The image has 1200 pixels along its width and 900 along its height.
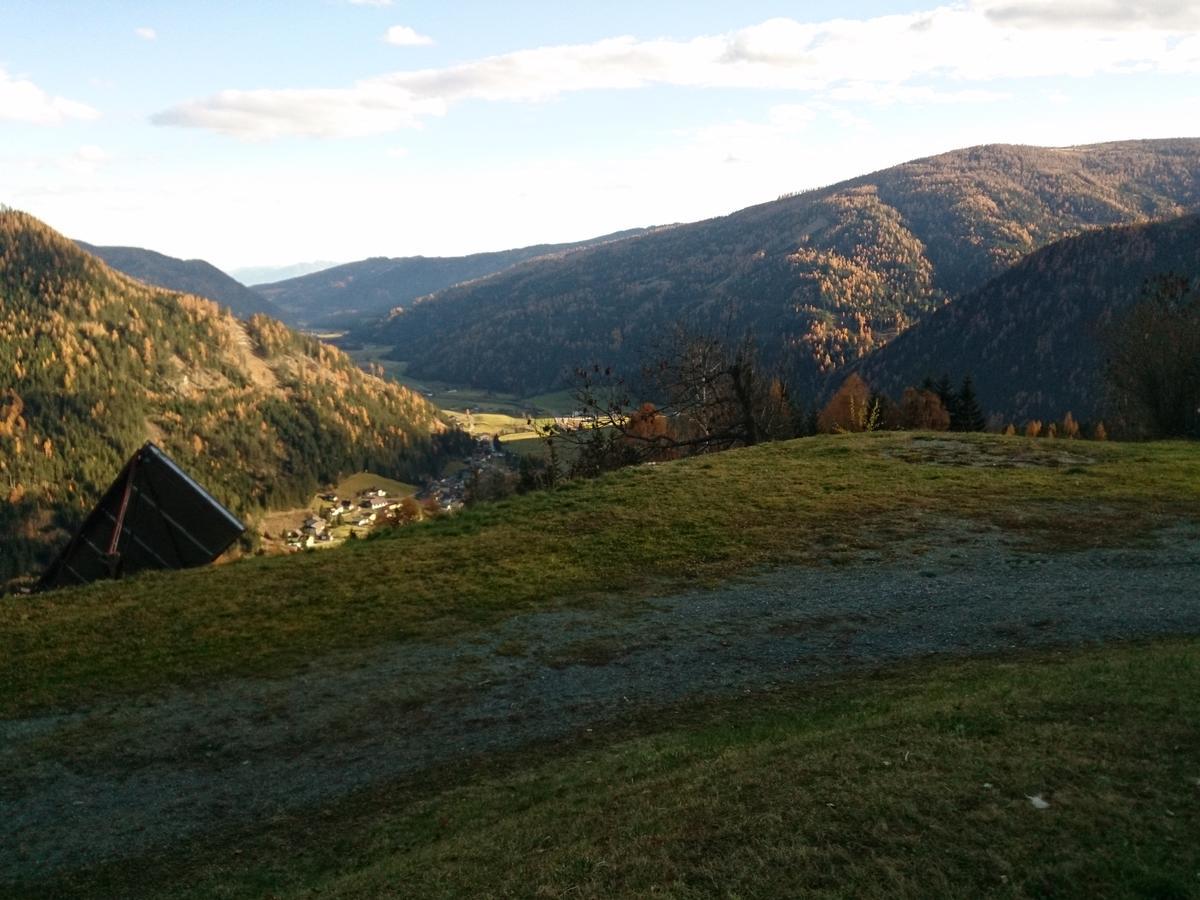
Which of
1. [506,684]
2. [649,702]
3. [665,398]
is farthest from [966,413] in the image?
[506,684]

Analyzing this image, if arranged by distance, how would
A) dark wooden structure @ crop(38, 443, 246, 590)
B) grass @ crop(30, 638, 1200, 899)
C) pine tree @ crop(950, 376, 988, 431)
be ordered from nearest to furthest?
grass @ crop(30, 638, 1200, 899), dark wooden structure @ crop(38, 443, 246, 590), pine tree @ crop(950, 376, 988, 431)

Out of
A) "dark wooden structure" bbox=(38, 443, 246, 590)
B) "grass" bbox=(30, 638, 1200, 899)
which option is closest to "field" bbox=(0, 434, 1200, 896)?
"grass" bbox=(30, 638, 1200, 899)

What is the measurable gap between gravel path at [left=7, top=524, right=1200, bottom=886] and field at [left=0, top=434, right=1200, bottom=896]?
0.25 ft

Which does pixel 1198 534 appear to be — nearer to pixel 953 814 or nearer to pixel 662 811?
pixel 953 814

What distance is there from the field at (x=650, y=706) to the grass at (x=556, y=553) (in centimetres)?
14

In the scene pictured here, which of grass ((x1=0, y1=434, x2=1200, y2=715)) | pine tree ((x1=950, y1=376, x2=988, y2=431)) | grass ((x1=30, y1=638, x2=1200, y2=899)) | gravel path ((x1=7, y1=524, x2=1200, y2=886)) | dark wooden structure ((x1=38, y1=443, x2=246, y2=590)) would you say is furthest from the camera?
pine tree ((x1=950, y1=376, x2=988, y2=431))

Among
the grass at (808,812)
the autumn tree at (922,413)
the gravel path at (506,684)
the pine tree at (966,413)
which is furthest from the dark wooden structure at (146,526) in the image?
the pine tree at (966,413)

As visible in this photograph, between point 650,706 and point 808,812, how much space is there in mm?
5683

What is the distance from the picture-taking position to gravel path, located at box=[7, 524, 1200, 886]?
1211cm

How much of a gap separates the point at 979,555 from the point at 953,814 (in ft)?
48.7

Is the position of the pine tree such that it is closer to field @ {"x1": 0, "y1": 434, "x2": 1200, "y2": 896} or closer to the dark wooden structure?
field @ {"x1": 0, "y1": 434, "x2": 1200, "y2": 896}

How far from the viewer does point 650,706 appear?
14336 mm

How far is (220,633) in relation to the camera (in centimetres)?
1875

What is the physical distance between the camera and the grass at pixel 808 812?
25.4 feet
